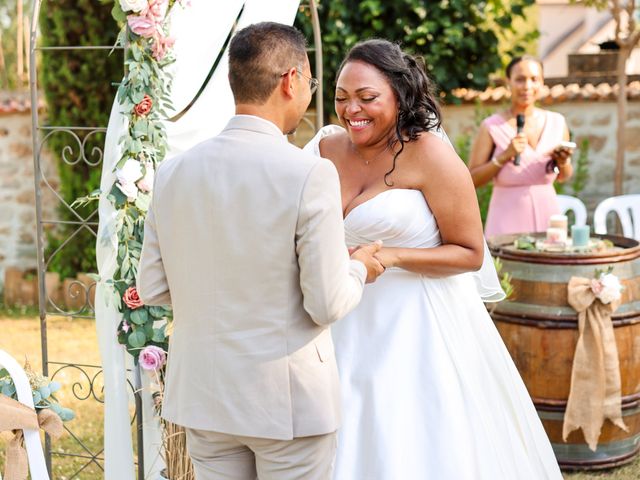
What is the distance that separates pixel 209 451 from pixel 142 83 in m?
1.57

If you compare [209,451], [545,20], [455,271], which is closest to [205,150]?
[209,451]

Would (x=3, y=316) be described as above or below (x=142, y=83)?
below

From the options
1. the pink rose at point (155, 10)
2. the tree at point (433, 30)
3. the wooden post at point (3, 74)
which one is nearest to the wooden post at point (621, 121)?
the tree at point (433, 30)

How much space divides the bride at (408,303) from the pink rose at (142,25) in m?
0.80

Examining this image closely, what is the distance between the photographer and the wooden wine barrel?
14.3ft

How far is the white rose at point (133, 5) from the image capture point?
3.41 metres

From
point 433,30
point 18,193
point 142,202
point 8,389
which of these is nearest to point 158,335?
point 142,202

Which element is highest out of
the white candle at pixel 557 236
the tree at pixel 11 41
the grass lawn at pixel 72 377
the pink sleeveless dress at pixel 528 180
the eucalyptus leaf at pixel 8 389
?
the tree at pixel 11 41

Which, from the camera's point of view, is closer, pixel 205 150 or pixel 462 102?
pixel 205 150

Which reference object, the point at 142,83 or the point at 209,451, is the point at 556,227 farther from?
the point at 209,451

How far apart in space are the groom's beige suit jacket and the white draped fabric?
1.15 metres

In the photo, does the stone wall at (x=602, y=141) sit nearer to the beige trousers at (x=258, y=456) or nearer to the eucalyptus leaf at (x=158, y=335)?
the eucalyptus leaf at (x=158, y=335)

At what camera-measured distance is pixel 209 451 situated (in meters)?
2.43

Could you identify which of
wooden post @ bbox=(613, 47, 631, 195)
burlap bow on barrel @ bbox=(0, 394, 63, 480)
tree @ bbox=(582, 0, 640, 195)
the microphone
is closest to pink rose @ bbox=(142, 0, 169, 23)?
burlap bow on barrel @ bbox=(0, 394, 63, 480)
